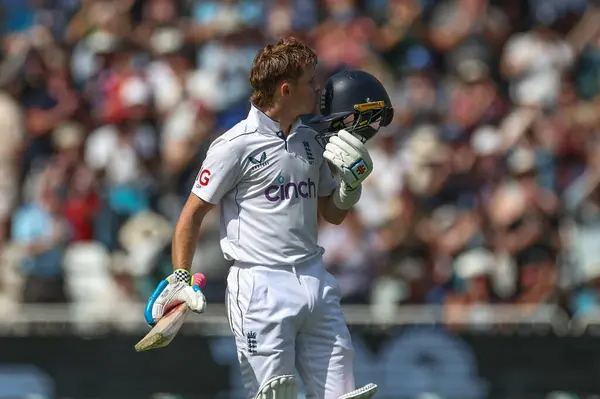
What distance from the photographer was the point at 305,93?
6180 mm

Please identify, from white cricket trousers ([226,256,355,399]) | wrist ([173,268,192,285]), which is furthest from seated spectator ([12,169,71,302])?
wrist ([173,268,192,285])

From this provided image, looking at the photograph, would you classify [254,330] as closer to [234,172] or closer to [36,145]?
[234,172]

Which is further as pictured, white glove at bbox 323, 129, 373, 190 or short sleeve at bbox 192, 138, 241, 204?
short sleeve at bbox 192, 138, 241, 204

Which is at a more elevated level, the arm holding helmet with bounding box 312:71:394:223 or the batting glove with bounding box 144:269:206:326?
the arm holding helmet with bounding box 312:71:394:223

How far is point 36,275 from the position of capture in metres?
10.8

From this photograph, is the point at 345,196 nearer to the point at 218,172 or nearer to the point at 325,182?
the point at 325,182

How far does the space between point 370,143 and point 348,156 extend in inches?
229

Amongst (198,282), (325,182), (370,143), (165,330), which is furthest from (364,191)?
(165,330)

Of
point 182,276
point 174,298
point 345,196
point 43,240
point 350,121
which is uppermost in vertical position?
point 43,240

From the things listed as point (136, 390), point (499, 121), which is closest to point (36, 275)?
point (136, 390)

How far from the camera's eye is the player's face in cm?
615

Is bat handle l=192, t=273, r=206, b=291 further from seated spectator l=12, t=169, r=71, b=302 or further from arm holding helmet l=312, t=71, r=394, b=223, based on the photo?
seated spectator l=12, t=169, r=71, b=302

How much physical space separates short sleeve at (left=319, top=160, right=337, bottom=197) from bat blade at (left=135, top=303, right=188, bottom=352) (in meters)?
1.02

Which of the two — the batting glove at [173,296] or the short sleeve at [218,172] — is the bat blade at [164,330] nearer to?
the batting glove at [173,296]
